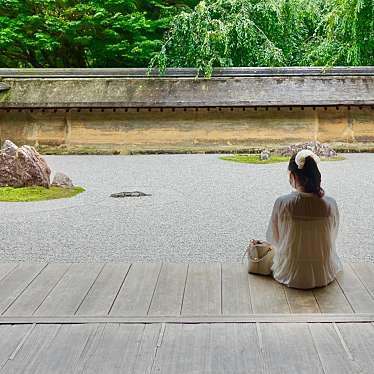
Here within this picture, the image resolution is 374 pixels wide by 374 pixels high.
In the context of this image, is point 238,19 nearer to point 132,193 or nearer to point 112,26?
point 112,26

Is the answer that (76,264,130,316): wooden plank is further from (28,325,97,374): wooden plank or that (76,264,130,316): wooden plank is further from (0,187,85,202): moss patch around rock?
(0,187,85,202): moss patch around rock

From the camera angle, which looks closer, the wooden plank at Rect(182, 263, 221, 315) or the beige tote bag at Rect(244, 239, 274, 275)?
the wooden plank at Rect(182, 263, 221, 315)

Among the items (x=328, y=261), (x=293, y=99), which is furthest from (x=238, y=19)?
(x=328, y=261)

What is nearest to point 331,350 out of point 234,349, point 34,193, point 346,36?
point 234,349

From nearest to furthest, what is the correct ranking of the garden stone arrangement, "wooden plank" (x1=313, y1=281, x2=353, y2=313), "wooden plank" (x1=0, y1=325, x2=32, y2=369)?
"wooden plank" (x1=0, y1=325, x2=32, y2=369)
"wooden plank" (x1=313, y1=281, x2=353, y2=313)
the garden stone arrangement

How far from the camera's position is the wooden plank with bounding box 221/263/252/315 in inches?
116

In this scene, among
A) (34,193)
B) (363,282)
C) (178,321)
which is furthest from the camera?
(34,193)

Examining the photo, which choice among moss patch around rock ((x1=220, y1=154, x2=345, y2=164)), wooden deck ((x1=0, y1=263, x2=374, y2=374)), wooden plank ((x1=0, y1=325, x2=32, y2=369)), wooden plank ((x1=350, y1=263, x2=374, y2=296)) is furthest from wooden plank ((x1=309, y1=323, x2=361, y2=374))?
moss patch around rock ((x1=220, y1=154, x2=345, y2=164))

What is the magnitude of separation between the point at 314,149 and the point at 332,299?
834 centimetres

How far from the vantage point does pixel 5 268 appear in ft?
12.2

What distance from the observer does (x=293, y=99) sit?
1212 cm

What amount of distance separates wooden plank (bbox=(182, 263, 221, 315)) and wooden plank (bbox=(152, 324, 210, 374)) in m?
0.22

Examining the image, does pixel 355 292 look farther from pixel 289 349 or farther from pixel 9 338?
pixel 9 338

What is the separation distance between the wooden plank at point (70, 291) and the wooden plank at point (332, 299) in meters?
1.30
